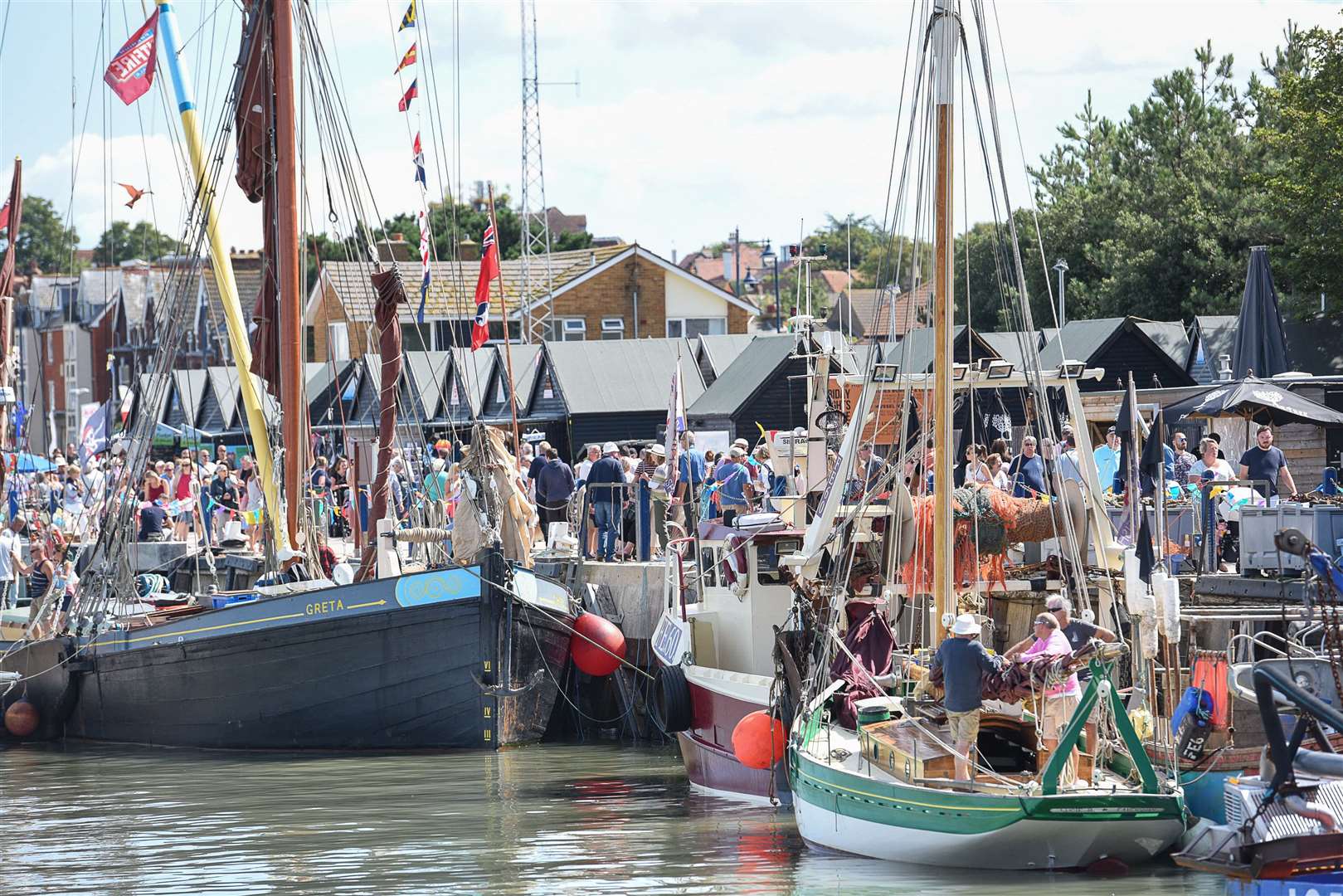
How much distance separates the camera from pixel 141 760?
23.3m

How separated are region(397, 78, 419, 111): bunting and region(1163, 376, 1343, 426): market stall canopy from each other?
11.1 meters

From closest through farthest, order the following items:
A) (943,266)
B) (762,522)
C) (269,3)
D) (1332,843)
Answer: (1332,843) → (943,266) → (762,522) → (269,3)

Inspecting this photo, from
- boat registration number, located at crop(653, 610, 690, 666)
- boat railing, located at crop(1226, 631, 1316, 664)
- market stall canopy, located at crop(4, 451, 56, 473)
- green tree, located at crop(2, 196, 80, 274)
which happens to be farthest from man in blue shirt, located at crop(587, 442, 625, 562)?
green tree, located at crop(2, 196, 80, 274)

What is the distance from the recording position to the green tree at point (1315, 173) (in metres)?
38.3

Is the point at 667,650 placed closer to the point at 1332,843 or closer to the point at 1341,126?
the point at 1332,843

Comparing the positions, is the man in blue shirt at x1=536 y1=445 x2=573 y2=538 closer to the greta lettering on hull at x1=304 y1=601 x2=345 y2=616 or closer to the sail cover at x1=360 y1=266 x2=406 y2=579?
the sail cover at x1=360 y1=266 x2=406 y2=579

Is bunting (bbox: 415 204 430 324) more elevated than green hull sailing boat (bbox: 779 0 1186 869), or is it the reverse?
bunting (bbox: 415 204 430 324)

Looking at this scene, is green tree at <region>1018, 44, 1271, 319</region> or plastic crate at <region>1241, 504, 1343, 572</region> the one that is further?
green tree at <region>1018, 44, 1271, 319</region>

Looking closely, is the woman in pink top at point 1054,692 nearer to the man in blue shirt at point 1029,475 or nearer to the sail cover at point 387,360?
the man in blue shirt at point 1029,475

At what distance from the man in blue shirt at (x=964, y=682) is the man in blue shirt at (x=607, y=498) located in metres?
11.5

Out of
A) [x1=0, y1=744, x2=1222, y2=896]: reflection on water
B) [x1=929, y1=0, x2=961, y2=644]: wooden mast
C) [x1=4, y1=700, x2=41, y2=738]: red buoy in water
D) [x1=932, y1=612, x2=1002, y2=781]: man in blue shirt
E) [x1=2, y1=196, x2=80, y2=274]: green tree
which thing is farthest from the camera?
[x1=2, y1=196, x2=80, y2=274]: green tree

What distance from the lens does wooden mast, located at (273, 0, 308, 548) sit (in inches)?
942

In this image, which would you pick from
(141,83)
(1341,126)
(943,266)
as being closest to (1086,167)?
(1341,126)

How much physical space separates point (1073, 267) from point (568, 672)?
42509 mm
